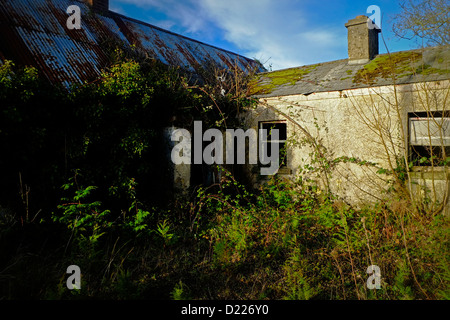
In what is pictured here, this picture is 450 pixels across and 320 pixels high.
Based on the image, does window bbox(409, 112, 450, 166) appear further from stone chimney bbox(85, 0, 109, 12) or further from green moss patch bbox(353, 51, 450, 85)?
stone chimney bbox(85, 0, 109, 12)

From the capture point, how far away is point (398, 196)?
6.37m

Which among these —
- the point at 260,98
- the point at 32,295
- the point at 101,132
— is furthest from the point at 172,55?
the point at 32,295

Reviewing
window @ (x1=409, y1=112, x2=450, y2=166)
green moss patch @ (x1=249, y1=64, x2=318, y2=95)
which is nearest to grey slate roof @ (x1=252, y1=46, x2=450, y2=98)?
green moss patch @ (x1=249, y1=64, x2=318, y2=95)

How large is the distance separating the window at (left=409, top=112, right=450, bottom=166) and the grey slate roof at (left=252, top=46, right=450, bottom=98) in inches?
33.6

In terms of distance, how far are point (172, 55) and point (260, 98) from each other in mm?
4346

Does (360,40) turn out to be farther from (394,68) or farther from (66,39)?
(66,39)

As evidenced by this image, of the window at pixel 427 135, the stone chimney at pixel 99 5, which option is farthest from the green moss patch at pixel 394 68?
the stone chimney at pixel 99 5

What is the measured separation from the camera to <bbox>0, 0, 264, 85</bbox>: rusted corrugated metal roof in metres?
6.80

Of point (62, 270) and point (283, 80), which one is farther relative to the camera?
point (283, 80)

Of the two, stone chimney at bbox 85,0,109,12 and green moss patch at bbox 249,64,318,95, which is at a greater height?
stone chimney at bbox 85,0,109,12

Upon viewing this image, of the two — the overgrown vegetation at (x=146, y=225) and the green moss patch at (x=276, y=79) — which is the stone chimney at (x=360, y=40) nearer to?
the green moss patch at (x=276, y=79)

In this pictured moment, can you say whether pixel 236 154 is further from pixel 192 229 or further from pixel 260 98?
pixel 192 229
